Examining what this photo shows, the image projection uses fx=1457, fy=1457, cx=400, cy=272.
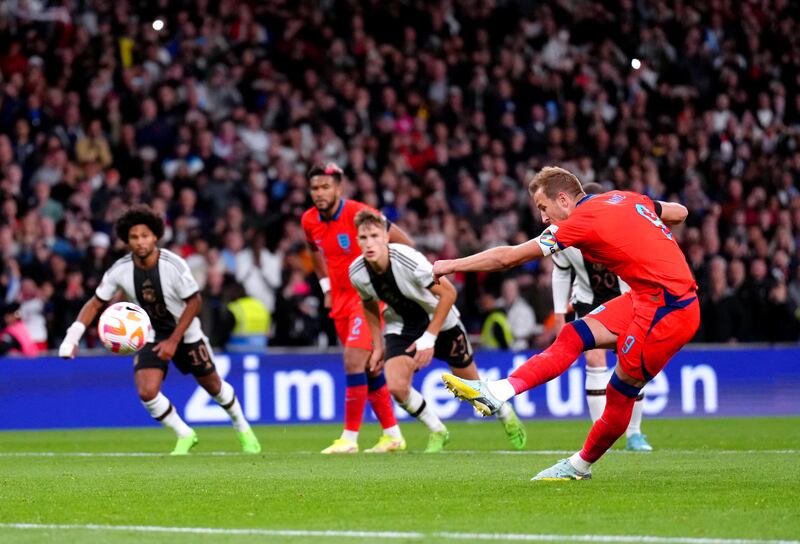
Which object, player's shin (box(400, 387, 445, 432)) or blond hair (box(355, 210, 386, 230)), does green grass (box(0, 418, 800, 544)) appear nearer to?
player's shin (box(400, 387, 445, 432))

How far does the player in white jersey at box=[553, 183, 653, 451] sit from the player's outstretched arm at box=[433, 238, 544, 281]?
4.40 m

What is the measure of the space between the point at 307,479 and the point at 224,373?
8772 millimetres

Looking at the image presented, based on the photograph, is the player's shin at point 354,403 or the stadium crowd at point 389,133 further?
the stadium crowd at point 389,133

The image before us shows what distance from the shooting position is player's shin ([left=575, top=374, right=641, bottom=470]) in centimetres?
884

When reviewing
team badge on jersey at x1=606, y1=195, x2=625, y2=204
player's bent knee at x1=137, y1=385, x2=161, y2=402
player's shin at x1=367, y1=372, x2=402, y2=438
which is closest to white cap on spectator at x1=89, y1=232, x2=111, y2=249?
player's bent knee at x1=137, y1=385, x2=161, y2=402

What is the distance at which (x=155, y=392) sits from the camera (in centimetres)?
1312

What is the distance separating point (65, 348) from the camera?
12.7 meters

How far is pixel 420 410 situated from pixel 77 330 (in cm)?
315

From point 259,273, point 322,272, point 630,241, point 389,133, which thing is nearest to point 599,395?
point 322,272

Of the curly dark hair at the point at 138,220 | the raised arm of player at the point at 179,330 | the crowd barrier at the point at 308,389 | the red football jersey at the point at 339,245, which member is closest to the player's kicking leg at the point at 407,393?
the red football jersey at the point at 339,245

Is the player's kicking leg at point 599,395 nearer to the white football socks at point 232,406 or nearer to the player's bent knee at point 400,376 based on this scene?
the player's bent knee at point 400,376

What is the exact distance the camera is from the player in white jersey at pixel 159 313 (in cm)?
1289

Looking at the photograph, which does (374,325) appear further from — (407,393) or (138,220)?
(138,220)

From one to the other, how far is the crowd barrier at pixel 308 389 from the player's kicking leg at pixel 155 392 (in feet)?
16.1
